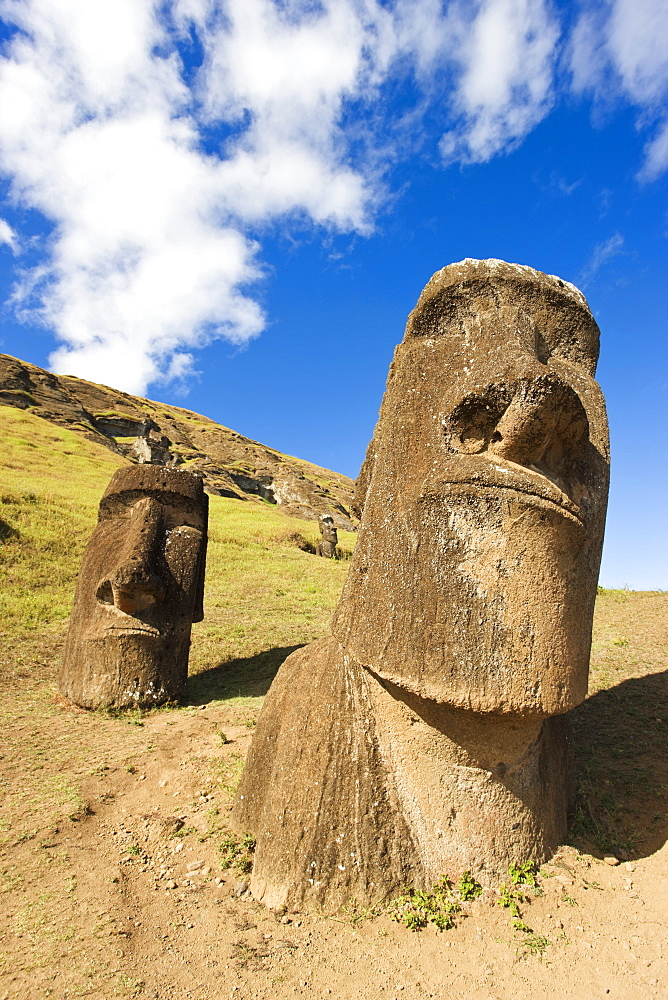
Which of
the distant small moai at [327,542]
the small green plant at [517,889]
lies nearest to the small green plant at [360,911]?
the small green plant at [517,889]

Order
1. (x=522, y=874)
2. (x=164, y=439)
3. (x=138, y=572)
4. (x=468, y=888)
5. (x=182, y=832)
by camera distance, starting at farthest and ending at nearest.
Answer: (x=164, y=439)
(x=138, y=572)
(x=182, y=832)
(x=522, y=874)
(x=468, y=888)

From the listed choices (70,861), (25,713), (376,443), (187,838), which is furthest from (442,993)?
(25,713)

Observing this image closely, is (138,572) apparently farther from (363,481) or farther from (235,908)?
(235,908)

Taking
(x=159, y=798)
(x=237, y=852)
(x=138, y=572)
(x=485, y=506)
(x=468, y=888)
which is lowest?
(x=159, y=798)

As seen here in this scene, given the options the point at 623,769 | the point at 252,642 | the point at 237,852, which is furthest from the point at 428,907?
the point at 252,642

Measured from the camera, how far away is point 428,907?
3.33 meters

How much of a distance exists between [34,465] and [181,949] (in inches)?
1225

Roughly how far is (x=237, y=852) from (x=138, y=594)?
4.02 m

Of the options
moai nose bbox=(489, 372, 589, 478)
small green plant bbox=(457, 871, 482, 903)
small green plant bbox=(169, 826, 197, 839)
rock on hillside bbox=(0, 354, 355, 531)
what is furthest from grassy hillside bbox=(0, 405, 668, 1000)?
rock on hillside bbox=(0, 354, 355, 531)

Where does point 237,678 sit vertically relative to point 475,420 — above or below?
below

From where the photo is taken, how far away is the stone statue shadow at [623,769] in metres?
4.02

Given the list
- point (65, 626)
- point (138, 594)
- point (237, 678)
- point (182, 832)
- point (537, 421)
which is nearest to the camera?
point (537, 421)

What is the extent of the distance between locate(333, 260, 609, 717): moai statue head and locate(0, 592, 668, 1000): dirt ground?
1144 mm

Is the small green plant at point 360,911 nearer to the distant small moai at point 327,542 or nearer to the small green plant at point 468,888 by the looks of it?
the small green plant at point 468,888
